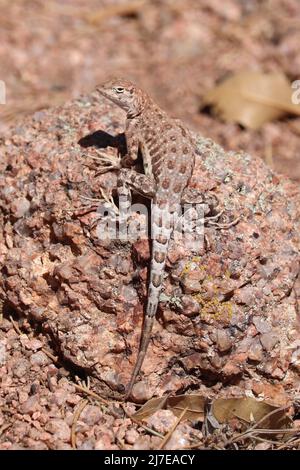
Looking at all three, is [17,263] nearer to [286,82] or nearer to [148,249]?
[148,249]

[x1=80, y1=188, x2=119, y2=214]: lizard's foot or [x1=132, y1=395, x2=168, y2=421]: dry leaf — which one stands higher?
[x1=80, y1=188, x2=119, y2=214]: lizard's foot

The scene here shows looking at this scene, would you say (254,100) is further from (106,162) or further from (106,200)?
(106,200)

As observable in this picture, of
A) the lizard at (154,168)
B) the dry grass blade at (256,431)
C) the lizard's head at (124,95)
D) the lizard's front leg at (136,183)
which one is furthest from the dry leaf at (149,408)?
the lizard's head at (124,95)

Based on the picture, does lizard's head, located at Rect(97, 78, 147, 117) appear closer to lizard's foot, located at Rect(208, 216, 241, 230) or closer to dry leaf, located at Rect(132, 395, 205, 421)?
lizard's foot, located at Rect(208, 216, 241, 230)

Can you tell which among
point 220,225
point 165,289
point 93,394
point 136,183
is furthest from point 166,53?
point 93,394

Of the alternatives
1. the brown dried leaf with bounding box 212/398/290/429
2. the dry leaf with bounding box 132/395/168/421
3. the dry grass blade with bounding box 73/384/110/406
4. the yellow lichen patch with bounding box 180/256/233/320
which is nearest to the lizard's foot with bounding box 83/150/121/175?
the yellow lichen patch with bounding box 180/256/233/320

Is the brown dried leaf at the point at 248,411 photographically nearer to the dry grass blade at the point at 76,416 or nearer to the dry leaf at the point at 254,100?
the dry grass blade at the point at 76,416

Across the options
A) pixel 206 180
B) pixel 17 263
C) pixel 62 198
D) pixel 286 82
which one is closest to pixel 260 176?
pixel 206 180
